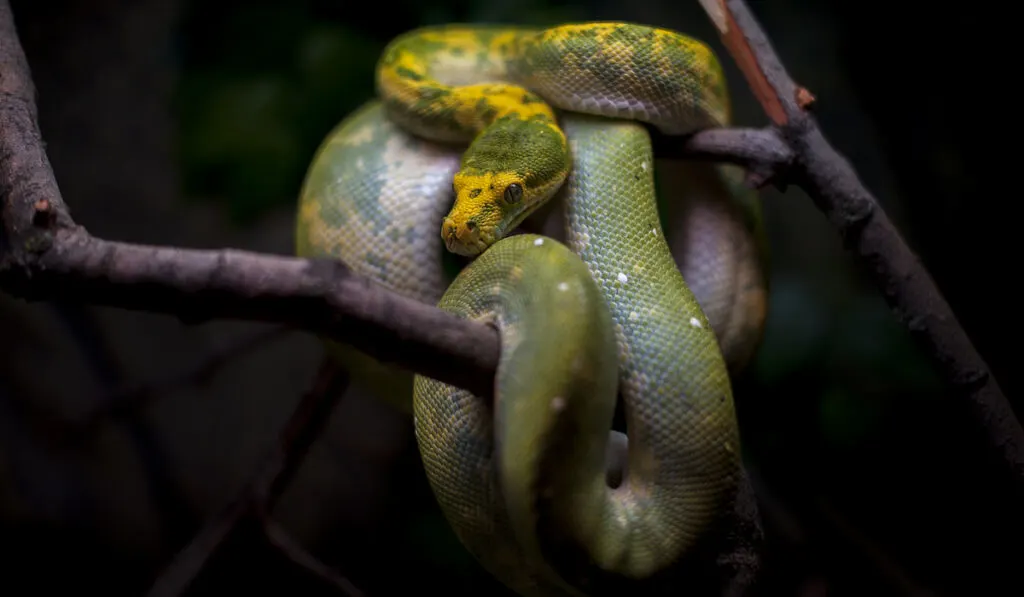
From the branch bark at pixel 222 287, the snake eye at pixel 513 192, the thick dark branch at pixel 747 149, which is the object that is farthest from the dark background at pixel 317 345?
the branch bark at pixel 222 287

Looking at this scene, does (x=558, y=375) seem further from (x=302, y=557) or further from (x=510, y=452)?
(x=302, y=557)

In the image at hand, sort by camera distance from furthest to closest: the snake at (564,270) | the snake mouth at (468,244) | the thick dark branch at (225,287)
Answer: the snake mouth at (468,244)
the snake at (564,270)
the thick dark branch at (225,287)

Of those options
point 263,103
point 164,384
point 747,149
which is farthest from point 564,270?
point 164,384

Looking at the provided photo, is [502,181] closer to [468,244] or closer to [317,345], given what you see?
[468,244]

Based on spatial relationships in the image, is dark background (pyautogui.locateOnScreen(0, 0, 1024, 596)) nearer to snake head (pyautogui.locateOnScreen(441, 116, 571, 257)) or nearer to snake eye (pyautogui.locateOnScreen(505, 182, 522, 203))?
snake head (pyautogui.locateOnScreen(441, 116, 571, 257))

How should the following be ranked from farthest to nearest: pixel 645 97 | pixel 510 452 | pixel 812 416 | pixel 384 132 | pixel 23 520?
pixel 23 520, pixel 812 416, pixel 384 132, pixel 645 97, pixel 510 452

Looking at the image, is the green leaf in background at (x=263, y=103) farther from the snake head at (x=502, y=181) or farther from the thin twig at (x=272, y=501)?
the snake head at (x=502, y=181)

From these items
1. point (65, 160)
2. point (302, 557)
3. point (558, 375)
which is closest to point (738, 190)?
point (558, 375)
